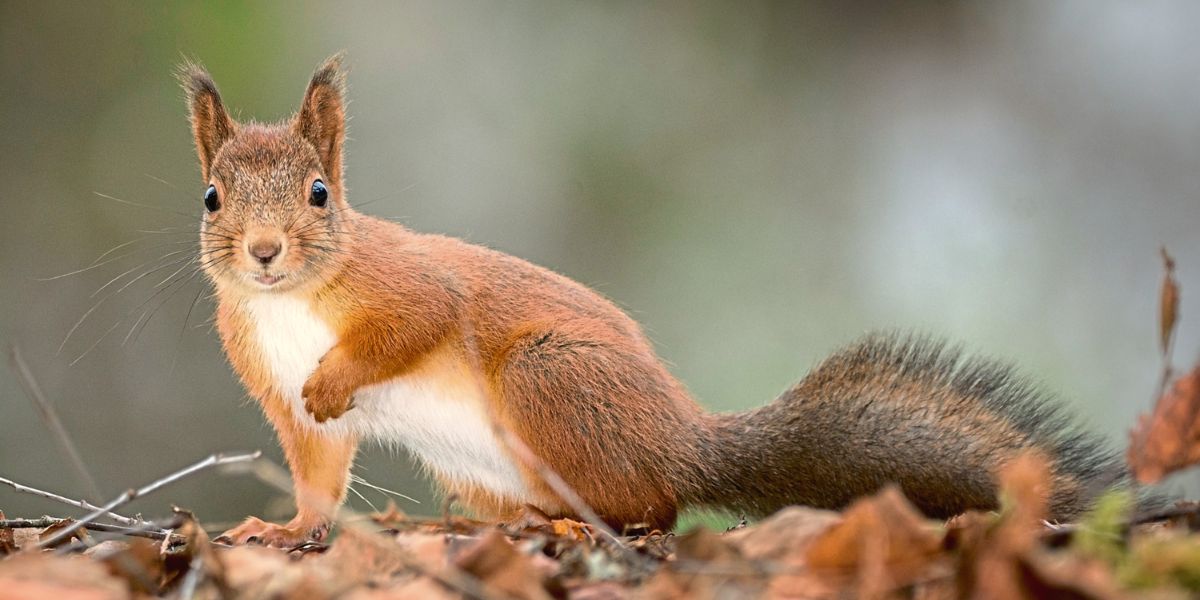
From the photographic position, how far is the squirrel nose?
93.2 inches

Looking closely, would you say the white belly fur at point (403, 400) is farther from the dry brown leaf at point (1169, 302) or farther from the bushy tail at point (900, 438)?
the dry brown leaf at point (1169, 302)

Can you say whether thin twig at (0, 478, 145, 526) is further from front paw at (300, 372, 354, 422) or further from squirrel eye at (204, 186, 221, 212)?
squirrel eye at (204, 186, 221, 212)

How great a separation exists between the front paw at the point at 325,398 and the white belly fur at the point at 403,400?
0.09 metres

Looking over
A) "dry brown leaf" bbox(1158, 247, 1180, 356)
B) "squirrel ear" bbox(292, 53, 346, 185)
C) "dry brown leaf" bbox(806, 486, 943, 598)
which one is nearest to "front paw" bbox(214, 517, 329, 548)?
"squirrel ear" bbox(292, 53, 346, 185)

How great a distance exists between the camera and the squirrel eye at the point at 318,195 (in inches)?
102

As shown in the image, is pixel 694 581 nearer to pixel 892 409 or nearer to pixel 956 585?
pixel 956 585

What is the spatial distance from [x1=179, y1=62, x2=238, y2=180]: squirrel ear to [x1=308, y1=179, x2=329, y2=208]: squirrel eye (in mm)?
260

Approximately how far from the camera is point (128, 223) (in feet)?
15.9

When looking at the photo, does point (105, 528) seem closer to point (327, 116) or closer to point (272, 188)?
point (272, 188)

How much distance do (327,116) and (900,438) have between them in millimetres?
1481

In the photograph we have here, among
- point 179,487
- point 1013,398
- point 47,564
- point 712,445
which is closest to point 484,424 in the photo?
point 712,445

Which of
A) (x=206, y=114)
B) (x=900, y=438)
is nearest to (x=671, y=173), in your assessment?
(x=206, y=114)

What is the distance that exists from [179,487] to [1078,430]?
3.67m

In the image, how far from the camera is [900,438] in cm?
212
